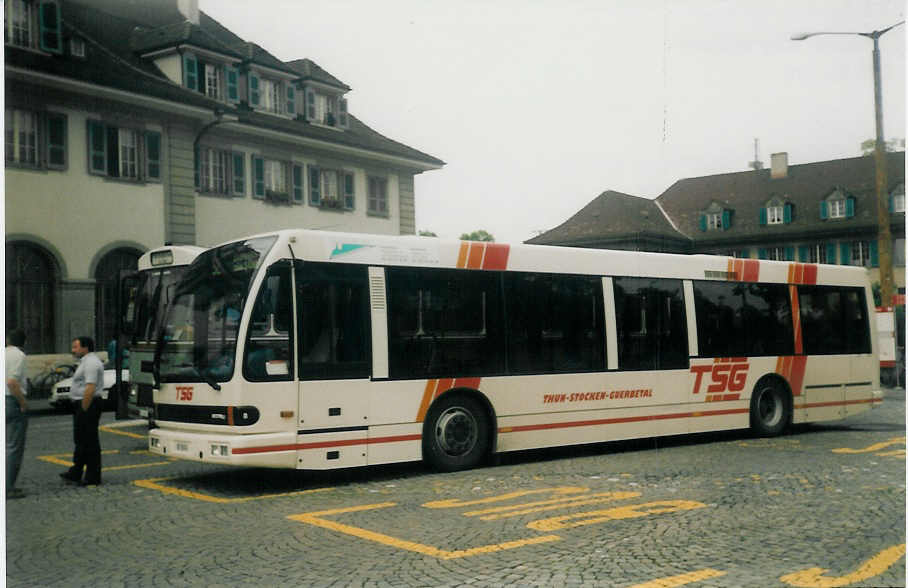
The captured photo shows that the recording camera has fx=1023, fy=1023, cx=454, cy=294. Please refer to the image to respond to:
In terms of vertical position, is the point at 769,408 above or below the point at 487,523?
above

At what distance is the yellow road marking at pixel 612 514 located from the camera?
7.79 m

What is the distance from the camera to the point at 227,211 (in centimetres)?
1381

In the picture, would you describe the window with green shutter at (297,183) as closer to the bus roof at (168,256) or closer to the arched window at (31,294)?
the bus roof at (168,256)

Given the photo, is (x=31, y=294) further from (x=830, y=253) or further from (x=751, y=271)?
(x=830, y=253)

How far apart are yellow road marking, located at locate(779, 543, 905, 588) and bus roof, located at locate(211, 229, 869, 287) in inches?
221

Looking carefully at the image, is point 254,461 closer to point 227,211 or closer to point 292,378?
point 292,378

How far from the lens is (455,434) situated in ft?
35.9

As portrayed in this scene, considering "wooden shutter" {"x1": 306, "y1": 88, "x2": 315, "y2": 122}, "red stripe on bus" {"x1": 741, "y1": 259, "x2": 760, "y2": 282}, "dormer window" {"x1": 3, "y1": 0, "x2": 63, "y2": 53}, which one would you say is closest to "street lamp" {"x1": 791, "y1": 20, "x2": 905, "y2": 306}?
"red stripe on bus" {"x1": 741, "y1": 259, "x2": 760, "y2": 282}

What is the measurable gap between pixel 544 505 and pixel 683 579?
2.78 meters

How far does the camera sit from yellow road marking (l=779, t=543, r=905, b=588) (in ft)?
19.3

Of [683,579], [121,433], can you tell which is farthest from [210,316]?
[121,433]

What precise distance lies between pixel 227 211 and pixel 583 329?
16.8 feet

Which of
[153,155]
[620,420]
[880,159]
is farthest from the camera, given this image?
[153,155]

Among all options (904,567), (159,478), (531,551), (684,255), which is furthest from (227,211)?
(904,567)
